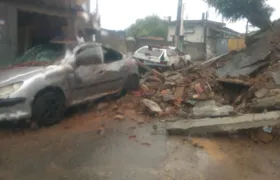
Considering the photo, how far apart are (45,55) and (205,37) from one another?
2572 centimetres

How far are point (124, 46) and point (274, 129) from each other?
18286 millimetres

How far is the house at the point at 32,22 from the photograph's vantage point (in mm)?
9984

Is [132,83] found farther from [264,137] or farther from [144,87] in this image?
[264,137]

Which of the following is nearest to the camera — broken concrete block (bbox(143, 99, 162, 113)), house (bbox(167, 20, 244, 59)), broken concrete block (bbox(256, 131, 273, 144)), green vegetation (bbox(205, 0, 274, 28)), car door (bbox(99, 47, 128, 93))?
broken concrete block (bbox(256, 131, 273, 144))

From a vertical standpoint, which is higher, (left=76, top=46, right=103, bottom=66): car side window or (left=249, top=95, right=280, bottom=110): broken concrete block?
(left=76, top=46, right=103, bottom=66): car side window

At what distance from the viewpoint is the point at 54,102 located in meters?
5.60

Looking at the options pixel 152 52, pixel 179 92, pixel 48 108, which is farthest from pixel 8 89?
pixel 152 52

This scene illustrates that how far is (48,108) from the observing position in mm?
5516

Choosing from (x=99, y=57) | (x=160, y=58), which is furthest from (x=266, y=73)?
(x=160, y=58)

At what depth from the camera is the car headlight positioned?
195 inches

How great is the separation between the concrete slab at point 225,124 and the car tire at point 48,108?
212 cm

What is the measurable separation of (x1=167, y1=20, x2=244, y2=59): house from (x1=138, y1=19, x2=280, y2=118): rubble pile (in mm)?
17068

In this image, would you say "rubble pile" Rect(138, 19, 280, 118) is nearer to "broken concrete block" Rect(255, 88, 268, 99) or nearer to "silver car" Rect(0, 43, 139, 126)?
"broken concrete block" Rect(255, 88, 268, 99)

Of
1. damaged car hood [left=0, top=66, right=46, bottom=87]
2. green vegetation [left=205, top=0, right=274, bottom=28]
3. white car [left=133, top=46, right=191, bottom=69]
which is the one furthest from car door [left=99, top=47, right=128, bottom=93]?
green vegetation [left=205, top=0, right=274, bottom=28]
